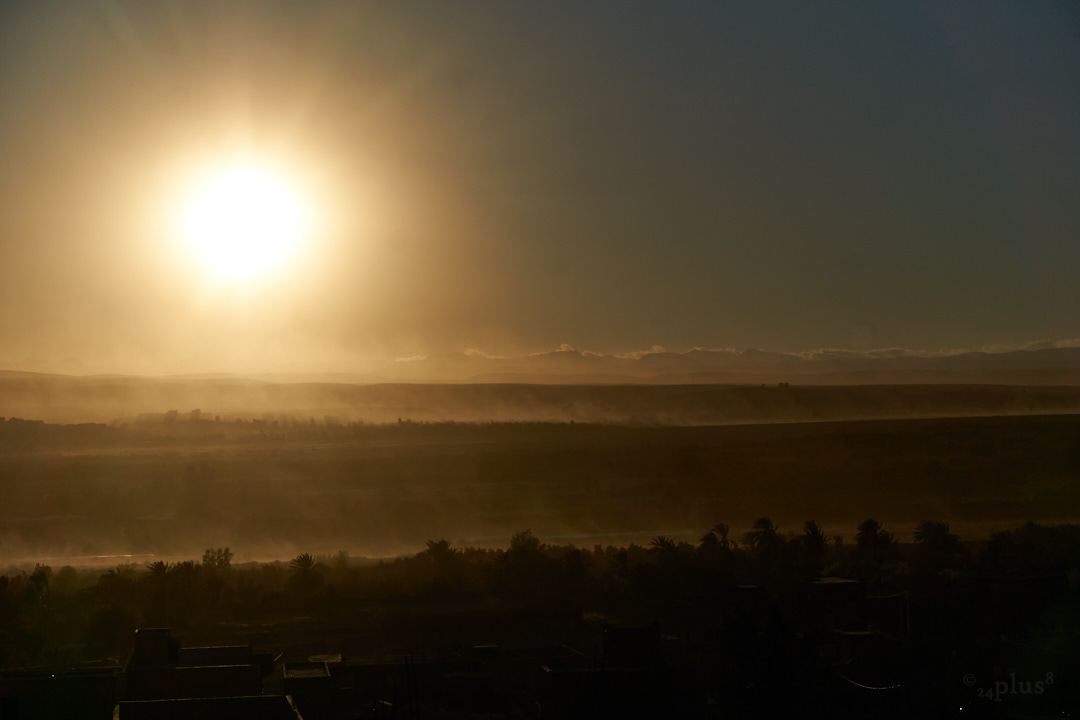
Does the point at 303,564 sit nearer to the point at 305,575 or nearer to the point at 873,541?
the point at 305,575

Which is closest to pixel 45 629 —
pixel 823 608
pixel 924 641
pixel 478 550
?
pixel 478 550

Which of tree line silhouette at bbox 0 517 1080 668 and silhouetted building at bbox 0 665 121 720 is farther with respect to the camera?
tree line silhouette at bbox 0 517 1080 668

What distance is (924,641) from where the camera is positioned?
159 ft

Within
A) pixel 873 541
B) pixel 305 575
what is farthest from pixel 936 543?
pixel 305 575

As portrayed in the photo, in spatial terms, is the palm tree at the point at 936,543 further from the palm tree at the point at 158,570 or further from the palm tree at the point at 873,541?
the palm tree at the point at 158,570

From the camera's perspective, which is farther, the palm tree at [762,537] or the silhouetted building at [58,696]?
the palm tree at [762,537]

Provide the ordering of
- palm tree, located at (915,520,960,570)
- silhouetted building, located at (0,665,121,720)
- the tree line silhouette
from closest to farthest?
silhouetted building, located at (0,665,121,720) → the tree line silhouette → palm tree, located at (915,520,960,570)

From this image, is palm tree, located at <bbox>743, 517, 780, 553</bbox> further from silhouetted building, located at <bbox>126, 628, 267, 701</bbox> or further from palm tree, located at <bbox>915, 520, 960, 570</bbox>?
silhouetted building, located at <bbox>126, 628, 267, 701</bbox>

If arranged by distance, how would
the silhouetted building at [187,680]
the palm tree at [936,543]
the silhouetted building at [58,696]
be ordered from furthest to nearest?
the palm tree at [936,543] < the silhouetted building at [187,680] < the silhouetted building at [58,696]

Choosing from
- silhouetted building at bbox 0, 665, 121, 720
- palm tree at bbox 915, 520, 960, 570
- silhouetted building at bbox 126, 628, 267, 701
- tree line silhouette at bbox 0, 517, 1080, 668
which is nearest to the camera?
silhouetted building at bbox 0, 665, 121, 720

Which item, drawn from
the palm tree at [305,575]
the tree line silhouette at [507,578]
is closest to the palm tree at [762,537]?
the tree line silhouette at [507,578]

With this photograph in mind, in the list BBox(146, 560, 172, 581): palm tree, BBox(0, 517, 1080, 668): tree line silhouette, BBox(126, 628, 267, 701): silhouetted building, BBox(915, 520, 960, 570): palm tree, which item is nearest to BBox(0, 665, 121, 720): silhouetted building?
BBox(126, 628, 267, 701): silhouetted building

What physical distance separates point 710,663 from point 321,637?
30157mm

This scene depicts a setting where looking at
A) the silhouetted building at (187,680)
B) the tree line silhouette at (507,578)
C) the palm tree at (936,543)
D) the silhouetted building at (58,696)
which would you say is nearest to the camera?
the silhouetted building at (58,696)
